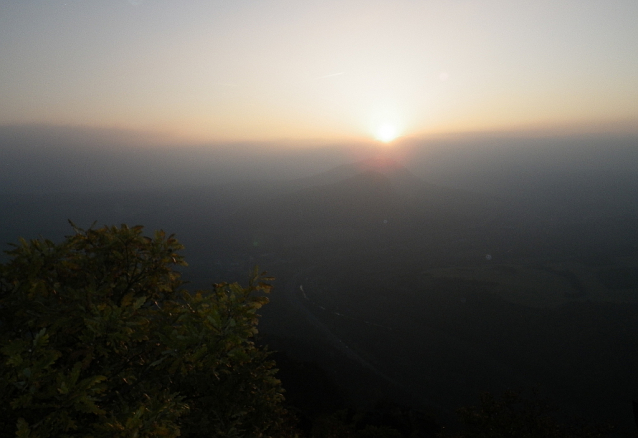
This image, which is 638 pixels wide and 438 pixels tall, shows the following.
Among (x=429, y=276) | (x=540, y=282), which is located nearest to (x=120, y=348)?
(x=429, y=276)

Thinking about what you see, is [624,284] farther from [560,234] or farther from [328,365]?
[328,365]

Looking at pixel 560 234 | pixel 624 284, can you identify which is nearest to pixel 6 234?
pixel 624 284

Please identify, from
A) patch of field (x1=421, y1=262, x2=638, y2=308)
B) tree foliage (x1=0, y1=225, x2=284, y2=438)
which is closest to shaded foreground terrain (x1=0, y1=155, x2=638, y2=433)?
patch of field (x1=421, y1=262, x2=638, y2=308)

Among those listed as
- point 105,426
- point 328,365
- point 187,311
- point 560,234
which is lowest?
point 328,365

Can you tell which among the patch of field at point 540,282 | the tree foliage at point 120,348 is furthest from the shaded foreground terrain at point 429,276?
the tree foliage at point 120,348

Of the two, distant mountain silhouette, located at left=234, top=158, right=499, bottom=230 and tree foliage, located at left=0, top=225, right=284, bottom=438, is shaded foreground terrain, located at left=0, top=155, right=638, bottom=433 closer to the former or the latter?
distant mountain silhouette, located at left=234, top=158, right=499, bottom=230

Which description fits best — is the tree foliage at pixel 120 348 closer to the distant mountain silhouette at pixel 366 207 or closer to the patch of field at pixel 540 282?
the patch of field at pixel 540 282

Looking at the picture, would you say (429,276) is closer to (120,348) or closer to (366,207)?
(366,207)
